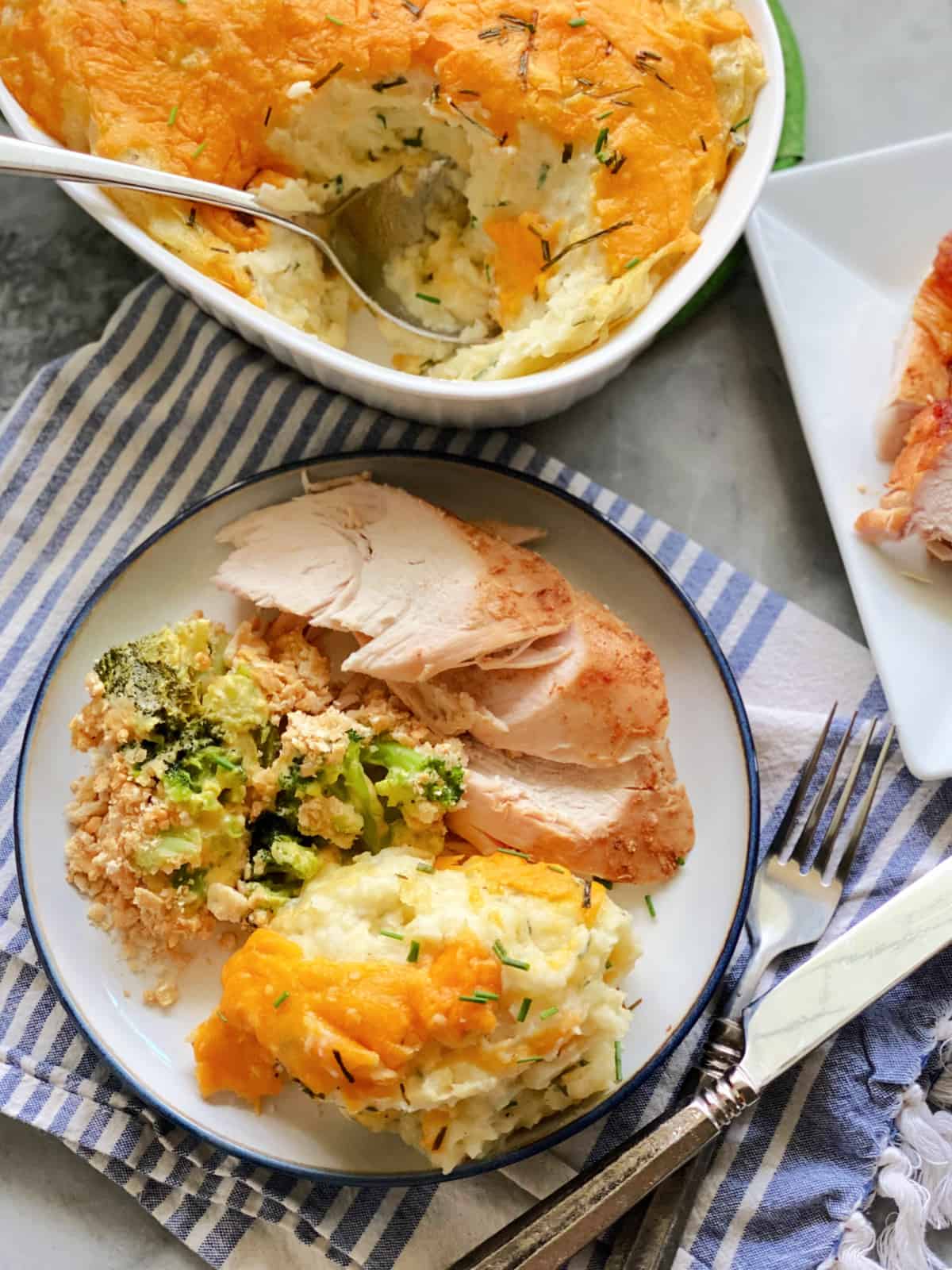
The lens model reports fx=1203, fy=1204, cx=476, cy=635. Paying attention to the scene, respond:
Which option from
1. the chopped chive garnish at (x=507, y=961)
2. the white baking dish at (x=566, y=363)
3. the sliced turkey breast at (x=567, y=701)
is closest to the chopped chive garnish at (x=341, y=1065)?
the chopped chive garnish at (x=507, y=961)

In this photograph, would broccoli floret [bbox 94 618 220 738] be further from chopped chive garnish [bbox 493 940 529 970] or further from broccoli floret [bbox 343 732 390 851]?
chopped chive garnish [bbox 493 940 529 970]

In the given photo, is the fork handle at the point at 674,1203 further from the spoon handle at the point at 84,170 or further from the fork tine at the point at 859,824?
the spoon handle at the point at 84,170

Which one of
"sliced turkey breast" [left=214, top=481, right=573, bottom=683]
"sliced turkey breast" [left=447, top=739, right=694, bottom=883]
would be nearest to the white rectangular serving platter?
"sliced turkey breast" [left=447, top=739, right=694, bottom=883]

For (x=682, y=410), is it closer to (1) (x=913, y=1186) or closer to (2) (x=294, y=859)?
(2) (x=294, y=859)

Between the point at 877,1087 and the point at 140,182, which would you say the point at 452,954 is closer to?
the point at 877,1087

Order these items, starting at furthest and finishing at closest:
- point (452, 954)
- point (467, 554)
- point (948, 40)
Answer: point (948, 40), point (467, 554), point (452, 954)

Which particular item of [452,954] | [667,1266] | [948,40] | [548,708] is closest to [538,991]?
[452,954]

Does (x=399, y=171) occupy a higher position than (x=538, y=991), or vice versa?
(x=399, y=171)

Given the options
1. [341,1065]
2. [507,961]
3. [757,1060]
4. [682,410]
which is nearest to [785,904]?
[757,1060]

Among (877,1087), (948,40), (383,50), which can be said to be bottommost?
(877,1087)
